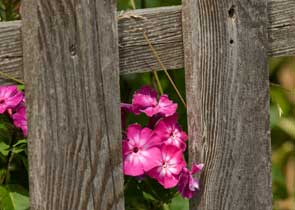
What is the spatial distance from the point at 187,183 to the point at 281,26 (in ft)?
1.66

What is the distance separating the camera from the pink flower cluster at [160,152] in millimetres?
2523

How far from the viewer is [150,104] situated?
260 centimetres

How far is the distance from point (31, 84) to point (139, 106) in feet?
1.16

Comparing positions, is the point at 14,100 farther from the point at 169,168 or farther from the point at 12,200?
the point at 169,168

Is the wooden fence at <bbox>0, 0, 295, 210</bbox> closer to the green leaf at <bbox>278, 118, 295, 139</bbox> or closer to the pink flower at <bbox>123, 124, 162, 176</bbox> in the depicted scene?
the pink flower at <bbox>123, 124, 162, 176</bbox>

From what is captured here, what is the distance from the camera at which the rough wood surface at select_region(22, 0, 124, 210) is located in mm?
2350

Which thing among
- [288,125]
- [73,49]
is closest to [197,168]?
[73,49]

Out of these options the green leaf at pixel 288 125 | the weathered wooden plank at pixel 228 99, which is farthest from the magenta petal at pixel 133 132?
the green leaf at pixel 288 125

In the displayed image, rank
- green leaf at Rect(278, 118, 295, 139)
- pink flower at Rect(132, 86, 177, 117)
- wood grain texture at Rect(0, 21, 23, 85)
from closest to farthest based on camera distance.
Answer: wood grain texture at Rect(0, 21, 23, 85) < pink flower at Rect(132, 86, 177, 117) < green leaf at Rect(278, 118, 295, 139)

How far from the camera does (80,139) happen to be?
2.42 metres

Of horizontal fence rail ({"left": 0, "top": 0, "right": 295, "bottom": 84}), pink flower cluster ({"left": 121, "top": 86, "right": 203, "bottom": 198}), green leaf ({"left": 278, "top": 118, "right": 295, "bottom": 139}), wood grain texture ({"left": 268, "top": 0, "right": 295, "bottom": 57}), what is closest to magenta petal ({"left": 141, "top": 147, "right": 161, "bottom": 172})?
pink flower cluster ({"left": 121, "top": 86, "right": 203, "bottom": 198})

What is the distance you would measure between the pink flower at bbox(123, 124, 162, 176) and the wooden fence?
0.06 metres

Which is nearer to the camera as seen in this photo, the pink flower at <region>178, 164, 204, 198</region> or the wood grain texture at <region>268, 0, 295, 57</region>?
the pink flower at <region>178, 164, 204, 198</region>

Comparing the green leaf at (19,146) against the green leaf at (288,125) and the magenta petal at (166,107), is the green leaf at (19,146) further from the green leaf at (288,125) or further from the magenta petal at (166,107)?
the green leaf at (288,125)
